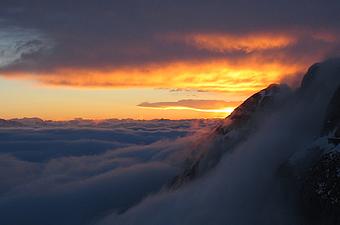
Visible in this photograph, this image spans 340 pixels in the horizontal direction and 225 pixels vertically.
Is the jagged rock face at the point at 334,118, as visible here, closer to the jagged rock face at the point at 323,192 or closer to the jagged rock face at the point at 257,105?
the jagged rock face at the point at 323,192

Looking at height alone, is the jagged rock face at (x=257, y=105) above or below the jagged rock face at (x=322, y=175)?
above

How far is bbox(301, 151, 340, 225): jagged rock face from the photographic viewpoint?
4259 cm

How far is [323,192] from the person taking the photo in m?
44.4

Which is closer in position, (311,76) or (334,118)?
(334,118)

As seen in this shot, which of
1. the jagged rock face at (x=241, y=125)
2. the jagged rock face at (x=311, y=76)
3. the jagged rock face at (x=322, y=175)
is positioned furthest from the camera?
the jagged rock face at (x=241, y=125)

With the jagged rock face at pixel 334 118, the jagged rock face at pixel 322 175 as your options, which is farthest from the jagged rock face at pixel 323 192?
the jagged rock face at pixel 334 118

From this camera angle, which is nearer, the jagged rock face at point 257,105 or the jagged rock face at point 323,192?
the jagged rock face at point 323,192

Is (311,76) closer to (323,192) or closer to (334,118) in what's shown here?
(334,118)

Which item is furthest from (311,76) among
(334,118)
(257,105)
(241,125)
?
(241,125)

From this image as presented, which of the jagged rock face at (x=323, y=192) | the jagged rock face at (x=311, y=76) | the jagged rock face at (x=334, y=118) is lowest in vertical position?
the jagged rock face at (x=323, y=192)

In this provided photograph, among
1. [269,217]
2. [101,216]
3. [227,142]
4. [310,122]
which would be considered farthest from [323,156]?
[101,216]

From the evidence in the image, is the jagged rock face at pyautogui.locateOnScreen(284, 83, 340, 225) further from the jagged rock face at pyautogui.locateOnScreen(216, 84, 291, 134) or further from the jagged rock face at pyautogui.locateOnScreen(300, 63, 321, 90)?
the jagged rock face at pyautogui.locateOnScreen(216, 84, 291, 134)

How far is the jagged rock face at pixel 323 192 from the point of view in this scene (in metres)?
42.6

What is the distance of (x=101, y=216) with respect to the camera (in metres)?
190
